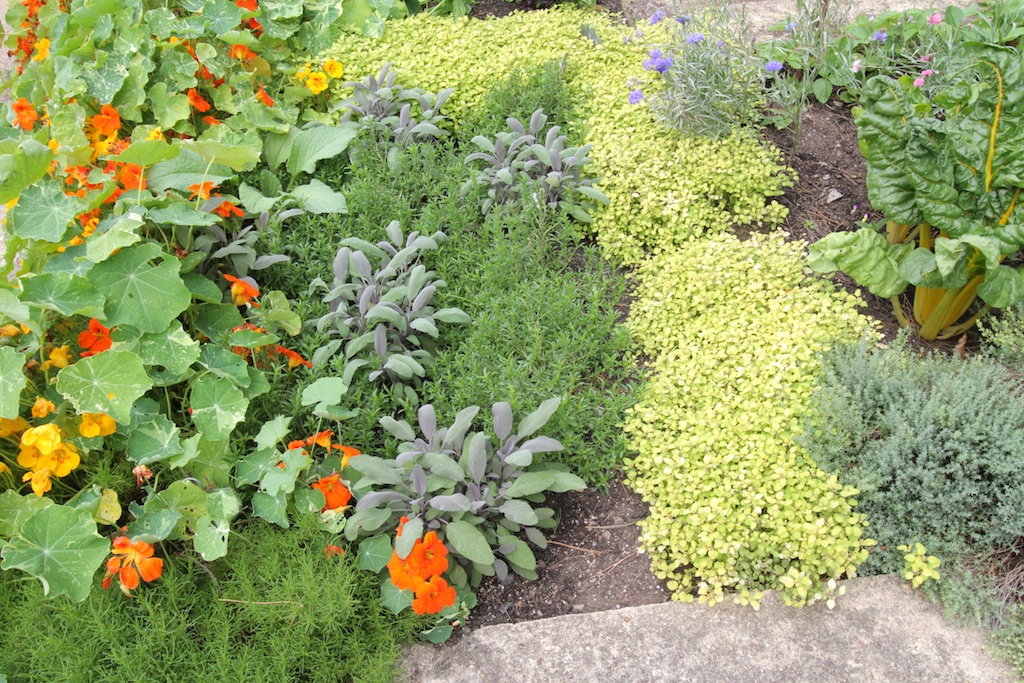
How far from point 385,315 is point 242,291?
56 cm

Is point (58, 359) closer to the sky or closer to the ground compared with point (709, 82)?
closer to the ground

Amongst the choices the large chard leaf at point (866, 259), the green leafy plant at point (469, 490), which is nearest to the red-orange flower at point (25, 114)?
the green leafy plant at point (469, 490)

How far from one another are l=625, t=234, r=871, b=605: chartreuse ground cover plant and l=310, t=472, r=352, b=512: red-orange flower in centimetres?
97

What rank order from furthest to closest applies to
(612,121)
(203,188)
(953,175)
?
(612,121) → (203,188) → (953,175)

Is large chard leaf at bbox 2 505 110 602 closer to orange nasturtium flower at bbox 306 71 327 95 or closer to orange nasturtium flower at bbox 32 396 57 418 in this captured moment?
orange nasturtium flower at bbox 32 396 57 418

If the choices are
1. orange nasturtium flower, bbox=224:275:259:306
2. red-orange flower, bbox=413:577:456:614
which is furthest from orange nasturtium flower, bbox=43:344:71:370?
red-orange flower, bbox=413:577:456:614

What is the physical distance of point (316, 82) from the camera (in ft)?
13.4

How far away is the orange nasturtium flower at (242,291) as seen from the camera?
9.76 feet

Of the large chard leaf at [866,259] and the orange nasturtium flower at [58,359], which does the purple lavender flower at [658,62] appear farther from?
the orange nasturtium flower at [58,359]

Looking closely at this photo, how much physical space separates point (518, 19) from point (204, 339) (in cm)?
266

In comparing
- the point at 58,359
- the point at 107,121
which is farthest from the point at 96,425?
the point at 107,121

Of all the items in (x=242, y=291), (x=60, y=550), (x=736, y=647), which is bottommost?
(x=736, y=647)

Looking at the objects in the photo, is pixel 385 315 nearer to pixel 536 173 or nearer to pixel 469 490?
pixel 469 490

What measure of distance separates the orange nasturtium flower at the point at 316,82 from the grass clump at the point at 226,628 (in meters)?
2.47
